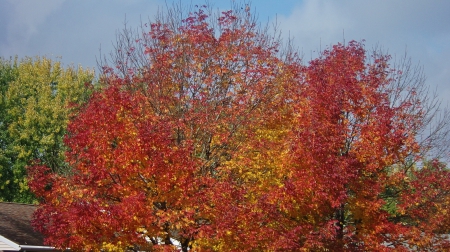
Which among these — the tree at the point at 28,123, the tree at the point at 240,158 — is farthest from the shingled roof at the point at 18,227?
the tree at the point at 28,123

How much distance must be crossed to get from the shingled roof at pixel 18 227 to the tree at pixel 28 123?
40.1 feet

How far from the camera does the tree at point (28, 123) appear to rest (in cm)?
3731

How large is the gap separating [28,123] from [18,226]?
56.8 feet

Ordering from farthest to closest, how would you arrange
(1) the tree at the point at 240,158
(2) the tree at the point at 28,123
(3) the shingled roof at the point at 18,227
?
(2) the tree at the point at 28,123
(3) the shingled roof at the point at 18,227
(1) the tree at the point at 240,158

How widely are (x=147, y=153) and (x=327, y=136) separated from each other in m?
5.56

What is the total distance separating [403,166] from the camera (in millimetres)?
17562

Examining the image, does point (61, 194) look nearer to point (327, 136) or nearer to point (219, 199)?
point (219, 199)

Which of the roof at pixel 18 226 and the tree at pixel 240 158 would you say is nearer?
the tree at pixel 240 158

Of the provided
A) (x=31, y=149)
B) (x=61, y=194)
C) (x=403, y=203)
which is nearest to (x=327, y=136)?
(x=403, y=203)

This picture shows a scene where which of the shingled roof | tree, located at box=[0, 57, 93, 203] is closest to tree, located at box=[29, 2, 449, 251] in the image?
the shingled roof

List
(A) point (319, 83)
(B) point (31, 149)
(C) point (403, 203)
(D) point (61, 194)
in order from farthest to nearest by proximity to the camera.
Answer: (B) point (31, 149)
(A) point (319, 83)
(C) point (403, 203)
(D) point (61, 194)

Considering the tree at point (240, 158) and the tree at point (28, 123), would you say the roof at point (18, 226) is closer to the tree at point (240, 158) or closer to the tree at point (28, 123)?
the tree at point (240, 158)

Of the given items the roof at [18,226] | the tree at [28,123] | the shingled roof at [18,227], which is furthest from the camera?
the tree at [28,123]

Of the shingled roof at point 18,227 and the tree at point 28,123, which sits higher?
the tree at point 28,123
